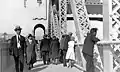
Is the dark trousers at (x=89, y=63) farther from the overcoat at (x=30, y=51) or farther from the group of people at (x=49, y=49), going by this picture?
the overcoat at (x=30, y=51)

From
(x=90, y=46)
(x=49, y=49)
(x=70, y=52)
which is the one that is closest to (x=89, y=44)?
(x=90, y=46)

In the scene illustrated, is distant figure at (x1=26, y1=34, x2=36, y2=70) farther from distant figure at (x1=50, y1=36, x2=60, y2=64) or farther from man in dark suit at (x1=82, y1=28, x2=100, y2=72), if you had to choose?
Result: man in dark suit at (x1=82, y1=28, x2=100, y2=72)

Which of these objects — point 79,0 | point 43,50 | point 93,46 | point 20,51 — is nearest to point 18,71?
point 20,51

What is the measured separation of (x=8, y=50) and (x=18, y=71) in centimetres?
100

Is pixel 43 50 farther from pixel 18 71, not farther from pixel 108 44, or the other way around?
pixel 108 44

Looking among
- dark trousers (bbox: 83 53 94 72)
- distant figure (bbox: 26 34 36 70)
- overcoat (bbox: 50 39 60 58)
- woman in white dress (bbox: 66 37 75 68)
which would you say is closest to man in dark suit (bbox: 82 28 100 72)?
dark trousers (bbox: 83 53 94 72)

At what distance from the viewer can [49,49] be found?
1611 centimetres

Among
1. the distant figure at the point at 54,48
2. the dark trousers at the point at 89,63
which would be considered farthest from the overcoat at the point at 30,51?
the dark trousers at the point at 89,63

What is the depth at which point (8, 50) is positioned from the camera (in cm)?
1080

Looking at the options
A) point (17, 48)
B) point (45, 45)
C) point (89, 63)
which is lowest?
point (89, 63)

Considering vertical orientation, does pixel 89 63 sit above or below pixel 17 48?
below

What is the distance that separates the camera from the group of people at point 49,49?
9615 mm

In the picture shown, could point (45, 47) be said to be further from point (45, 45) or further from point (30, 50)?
point (30, 50)

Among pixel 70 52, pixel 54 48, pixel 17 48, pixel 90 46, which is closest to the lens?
pixel 90 46
